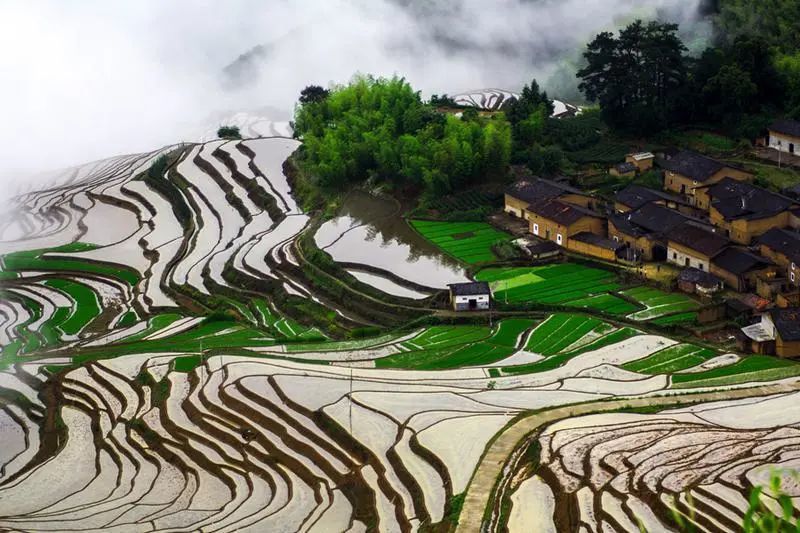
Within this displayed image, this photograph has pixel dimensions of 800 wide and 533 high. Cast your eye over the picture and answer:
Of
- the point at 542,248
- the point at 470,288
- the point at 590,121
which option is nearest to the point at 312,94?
the point at 590,121

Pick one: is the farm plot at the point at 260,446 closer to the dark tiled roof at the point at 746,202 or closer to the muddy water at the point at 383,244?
the muddy water at the point at 383,244

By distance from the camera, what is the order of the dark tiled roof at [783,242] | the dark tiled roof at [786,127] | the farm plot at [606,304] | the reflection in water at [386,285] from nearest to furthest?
the farm plot at [606,304]
the dark tiled roof at [783,242]
the reflection in water at [386,285]
the dark tiled roof at [786,127]

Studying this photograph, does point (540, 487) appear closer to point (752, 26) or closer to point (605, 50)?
point (605, 50)

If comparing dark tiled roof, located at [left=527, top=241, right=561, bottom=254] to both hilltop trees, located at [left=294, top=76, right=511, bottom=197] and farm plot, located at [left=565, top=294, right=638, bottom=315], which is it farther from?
hilltop trees, located at [left=294, top=76, right=511, bottom=197]

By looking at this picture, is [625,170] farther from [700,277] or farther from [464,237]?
[700,277]

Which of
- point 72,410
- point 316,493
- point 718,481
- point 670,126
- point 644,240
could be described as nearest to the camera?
point 718,481

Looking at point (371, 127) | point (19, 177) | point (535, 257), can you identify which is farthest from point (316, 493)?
point (19, 177)

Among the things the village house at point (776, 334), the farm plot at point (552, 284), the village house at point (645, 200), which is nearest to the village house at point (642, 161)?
the village house at point (645, 200)

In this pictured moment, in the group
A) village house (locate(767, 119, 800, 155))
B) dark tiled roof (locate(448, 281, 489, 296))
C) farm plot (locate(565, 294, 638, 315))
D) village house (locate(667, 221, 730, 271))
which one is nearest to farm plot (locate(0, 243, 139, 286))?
dark tiled roof (locate(448, 281, 489, 296))
